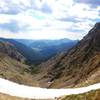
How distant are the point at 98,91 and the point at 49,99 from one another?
9.04 metres

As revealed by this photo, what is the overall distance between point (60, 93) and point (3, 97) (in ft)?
79.5

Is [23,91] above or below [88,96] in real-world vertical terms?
above

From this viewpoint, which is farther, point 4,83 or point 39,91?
point 39,91

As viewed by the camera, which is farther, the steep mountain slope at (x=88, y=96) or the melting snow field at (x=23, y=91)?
the steep mountain slope at (x=88, y=96)

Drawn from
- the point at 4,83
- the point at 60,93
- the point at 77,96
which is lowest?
the point at 60,93

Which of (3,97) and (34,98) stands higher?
(3,97)

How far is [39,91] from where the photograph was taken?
6425cm

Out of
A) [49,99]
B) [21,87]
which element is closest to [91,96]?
[49,99]

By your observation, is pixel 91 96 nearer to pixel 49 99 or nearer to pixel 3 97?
pixel 49 99

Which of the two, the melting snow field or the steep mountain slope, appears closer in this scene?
the melting snow field

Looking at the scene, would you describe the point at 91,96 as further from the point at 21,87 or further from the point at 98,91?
the point at 21,87

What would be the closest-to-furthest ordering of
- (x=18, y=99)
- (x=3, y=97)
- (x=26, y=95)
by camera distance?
(x=3, y=97) → (x=18, y=99) → (x=26, y=95)

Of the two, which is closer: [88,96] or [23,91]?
[23,91]

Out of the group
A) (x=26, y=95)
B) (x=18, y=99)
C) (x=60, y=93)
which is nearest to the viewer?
(x=18, y=99)
